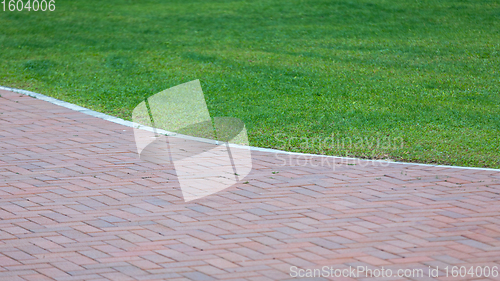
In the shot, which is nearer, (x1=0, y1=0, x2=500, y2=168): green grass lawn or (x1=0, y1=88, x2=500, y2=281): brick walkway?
(x1=0, y1=88, x2=500, y2=281): brick walkway

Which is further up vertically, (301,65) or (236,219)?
(301,65)

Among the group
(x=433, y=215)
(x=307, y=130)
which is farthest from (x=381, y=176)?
(x=307, y=130)

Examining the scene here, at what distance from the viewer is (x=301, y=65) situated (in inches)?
450

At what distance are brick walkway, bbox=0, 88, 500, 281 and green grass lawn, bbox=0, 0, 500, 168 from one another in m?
1.08

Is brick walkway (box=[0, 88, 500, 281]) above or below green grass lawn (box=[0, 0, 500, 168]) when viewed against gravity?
below

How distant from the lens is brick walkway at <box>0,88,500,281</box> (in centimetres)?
388

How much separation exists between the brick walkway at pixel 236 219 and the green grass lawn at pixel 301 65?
1079mm

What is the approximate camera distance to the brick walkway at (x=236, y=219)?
3877 millimetres

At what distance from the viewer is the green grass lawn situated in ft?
24.5

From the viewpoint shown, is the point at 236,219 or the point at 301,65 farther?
the point at 301,65

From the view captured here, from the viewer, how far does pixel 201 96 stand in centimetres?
962

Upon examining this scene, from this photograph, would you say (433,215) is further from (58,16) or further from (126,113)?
(58,16)

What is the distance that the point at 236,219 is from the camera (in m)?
4.65

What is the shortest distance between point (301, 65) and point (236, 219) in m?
7.19
